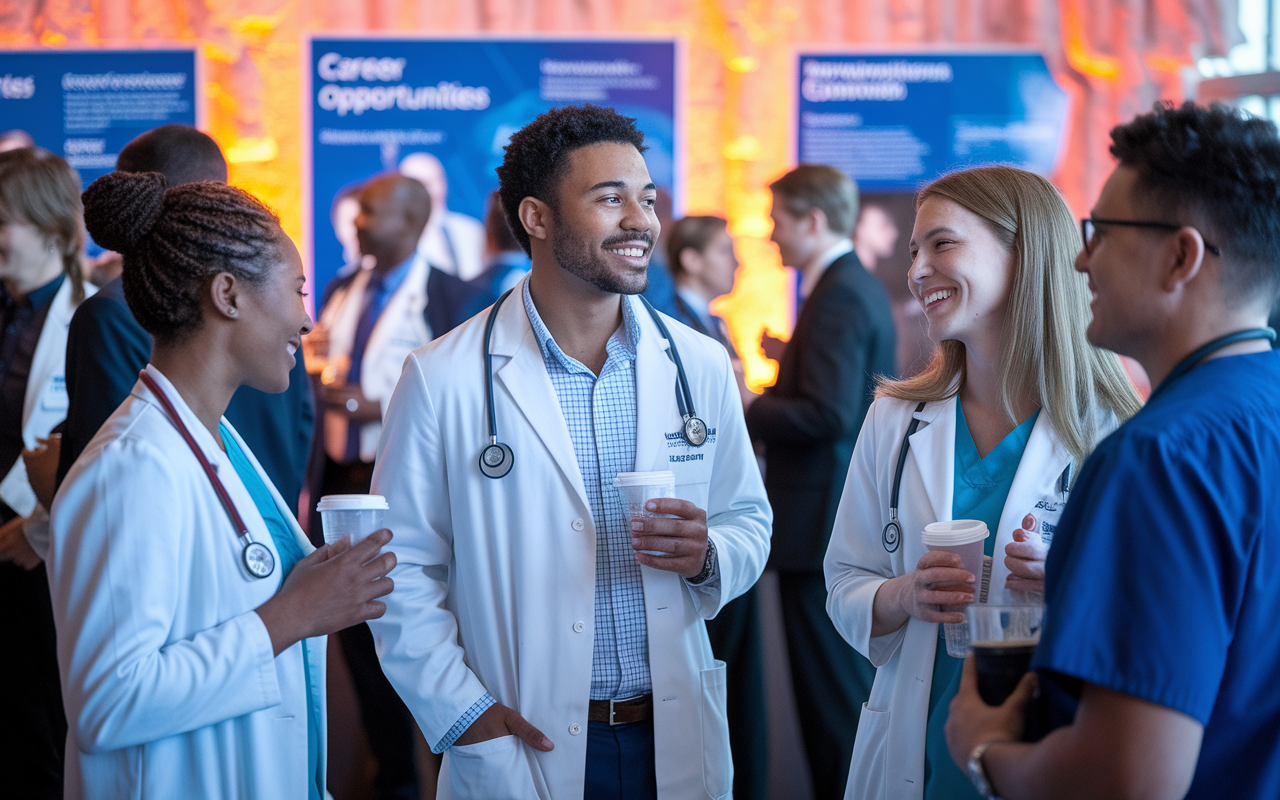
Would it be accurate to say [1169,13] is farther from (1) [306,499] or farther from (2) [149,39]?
(2) [149,39]

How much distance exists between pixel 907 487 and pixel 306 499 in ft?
12.5

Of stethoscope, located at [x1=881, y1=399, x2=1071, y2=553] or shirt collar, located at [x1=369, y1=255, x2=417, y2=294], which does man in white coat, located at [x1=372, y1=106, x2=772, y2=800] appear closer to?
stethoscope, located at [x1=881, y1=399, x2=1071, y2=553]

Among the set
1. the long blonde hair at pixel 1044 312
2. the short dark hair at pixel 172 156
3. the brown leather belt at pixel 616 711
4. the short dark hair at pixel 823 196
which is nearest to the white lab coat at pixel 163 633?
the brown leather belt at pixel 616 711

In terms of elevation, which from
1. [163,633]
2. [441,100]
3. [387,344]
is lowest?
[163,633]

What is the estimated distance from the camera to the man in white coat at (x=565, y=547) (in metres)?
1.95

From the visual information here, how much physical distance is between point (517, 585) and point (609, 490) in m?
0.27

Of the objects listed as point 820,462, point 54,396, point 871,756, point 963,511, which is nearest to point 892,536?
point 963,511

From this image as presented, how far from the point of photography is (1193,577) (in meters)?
1.09

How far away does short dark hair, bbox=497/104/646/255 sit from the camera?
2270 mm

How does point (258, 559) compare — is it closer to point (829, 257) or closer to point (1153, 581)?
point (1153, 581)

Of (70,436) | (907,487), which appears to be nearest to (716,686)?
(907,487)

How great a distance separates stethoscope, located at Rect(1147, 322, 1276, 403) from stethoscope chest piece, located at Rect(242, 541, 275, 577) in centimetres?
130

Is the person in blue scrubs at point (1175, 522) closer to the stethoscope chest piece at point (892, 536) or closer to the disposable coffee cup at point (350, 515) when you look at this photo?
the stethoscope chest piece at point (892, 536)

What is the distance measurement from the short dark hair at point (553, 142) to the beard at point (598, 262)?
0.13 meters
